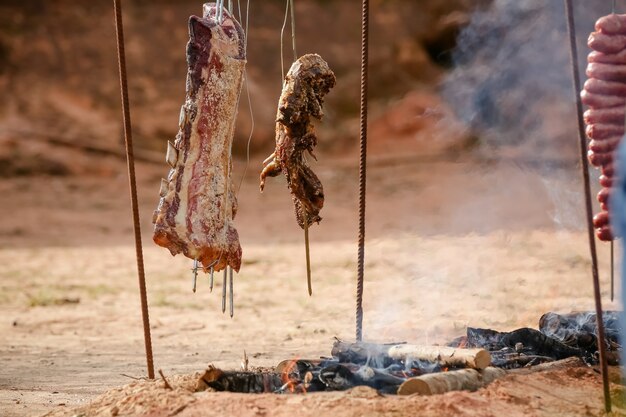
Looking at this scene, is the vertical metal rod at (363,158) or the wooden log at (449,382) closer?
the wooden log at (449,382)

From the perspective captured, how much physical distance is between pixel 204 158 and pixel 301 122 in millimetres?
662

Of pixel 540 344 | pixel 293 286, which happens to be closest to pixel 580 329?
pixel 540 344

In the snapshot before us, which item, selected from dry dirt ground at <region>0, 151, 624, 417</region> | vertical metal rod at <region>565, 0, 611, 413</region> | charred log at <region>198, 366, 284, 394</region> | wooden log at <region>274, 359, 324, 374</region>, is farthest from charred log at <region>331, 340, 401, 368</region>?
vertical metal rod at <region>565, 0, 611, 413</region>

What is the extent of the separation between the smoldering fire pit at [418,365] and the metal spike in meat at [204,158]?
0.77 meters

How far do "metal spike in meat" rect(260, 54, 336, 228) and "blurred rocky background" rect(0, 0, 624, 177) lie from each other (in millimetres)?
10267

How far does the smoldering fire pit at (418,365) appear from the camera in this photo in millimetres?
4852

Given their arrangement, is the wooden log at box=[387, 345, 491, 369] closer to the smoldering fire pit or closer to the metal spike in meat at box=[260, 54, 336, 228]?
the smoldering fire pit

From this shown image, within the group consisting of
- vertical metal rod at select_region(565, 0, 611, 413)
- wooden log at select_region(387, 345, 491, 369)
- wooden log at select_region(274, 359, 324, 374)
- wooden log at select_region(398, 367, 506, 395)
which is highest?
vertical metal rod at select_region(565, 0, 611, 413)

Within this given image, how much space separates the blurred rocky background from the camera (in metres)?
16.4

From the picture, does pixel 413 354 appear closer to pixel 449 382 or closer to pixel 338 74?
pixel 449 382

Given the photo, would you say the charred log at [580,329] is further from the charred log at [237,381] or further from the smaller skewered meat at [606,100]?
the charred log at [237,381]

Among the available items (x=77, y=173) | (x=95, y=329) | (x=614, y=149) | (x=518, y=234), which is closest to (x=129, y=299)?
(x=95, y=329)

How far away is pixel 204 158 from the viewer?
17.6 feet

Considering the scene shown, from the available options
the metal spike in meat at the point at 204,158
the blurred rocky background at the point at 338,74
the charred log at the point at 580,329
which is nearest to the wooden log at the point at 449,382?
the charred log at the point at 580,329
